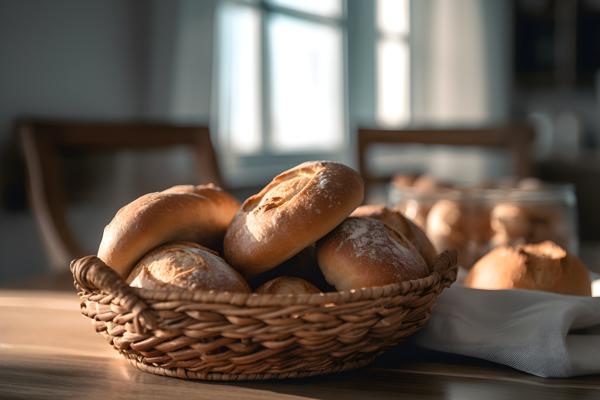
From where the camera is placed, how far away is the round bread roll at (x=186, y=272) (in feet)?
2.02

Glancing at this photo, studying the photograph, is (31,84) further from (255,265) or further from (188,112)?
(255,265)

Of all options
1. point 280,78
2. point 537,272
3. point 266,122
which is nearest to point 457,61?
point 280,78

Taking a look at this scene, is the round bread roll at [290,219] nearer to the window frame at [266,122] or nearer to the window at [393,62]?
the window frame at [266,122]

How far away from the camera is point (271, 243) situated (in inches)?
25.3

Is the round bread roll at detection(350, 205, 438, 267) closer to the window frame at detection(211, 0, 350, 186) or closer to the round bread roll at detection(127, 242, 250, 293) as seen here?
the round bread roll at detection(127, 242, 250, 293)

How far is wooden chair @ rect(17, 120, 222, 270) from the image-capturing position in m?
1.56

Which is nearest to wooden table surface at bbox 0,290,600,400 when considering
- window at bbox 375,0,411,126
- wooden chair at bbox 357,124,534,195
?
wooden chair at bbox 357,124,534,195

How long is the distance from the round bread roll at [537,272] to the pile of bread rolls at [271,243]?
0.13m

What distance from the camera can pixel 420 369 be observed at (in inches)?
27.0

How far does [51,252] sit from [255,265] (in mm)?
1016

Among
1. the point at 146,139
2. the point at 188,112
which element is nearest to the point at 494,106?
the point at 188,112

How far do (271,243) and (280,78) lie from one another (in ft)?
8.89

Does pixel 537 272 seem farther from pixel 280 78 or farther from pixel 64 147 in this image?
pixel 280 78

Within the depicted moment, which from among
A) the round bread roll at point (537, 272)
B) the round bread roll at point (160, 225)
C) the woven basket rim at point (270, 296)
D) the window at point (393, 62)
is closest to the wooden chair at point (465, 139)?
the round bread roll at point (537, 272)
